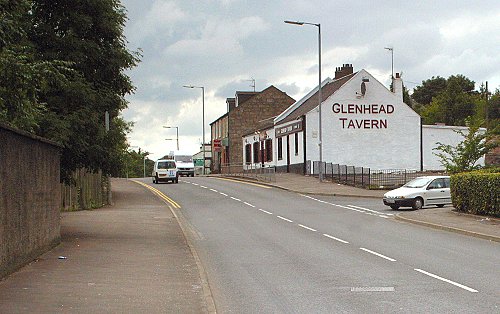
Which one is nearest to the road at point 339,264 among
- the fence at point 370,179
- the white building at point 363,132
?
the fence at point 370,179

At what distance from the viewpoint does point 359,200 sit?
35.5 meters

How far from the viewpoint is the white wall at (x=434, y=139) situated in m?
56.9

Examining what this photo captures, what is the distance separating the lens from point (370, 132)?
55.9 meters

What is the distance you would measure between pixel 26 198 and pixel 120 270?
2.22 metres

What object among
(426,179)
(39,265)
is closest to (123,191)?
(426,179)

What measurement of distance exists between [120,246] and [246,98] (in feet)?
210

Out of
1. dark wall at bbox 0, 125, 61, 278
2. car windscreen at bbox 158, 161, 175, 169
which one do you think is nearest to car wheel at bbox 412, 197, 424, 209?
dark wall at bbox 0, 125, 61, 278

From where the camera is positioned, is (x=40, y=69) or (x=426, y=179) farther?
(x=426, y=179)

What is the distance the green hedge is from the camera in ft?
77.5

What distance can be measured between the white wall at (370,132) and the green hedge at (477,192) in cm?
2760

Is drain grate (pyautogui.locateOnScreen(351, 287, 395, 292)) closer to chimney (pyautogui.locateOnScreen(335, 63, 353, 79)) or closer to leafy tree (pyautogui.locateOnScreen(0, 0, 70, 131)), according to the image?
leafy tree (pyautogui.locateOnScreen(0, 0, 70, 131))

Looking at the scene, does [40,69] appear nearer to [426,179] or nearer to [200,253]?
[200,253]

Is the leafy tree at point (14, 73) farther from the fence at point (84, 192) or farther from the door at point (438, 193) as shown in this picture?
the door at point (438, 193)

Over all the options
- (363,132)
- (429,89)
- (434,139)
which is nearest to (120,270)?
(363,132)
